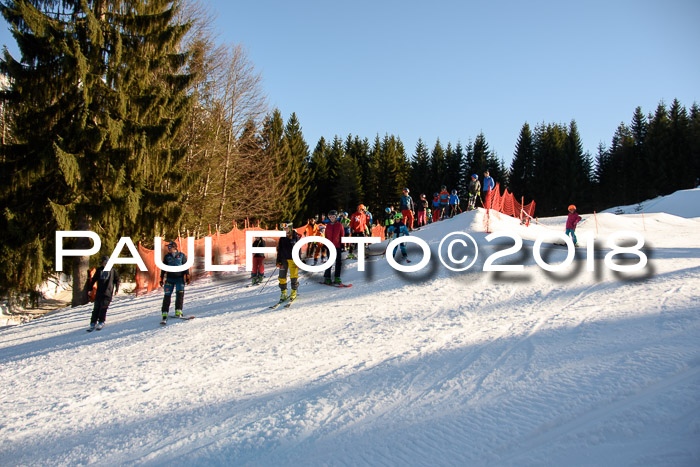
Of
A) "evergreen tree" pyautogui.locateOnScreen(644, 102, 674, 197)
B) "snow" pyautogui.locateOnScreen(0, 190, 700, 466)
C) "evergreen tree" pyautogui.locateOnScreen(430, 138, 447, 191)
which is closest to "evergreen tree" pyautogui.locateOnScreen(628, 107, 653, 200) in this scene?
"evergreen tree" pyautogui.locateOnScreen(644, 102, 674, 197)

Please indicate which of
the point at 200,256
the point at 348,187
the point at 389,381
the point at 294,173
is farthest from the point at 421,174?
the point at 389,381

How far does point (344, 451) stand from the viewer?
3723 mm

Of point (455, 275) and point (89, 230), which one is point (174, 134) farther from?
point (455, 275)

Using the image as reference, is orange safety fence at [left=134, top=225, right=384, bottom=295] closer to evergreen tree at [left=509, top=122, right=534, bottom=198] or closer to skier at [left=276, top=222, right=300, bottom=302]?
skier at [left=276, top=222, right=300, bottom=302]

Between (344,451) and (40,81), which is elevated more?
(40,81)

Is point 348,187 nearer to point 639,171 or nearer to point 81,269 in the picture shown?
point 639,171

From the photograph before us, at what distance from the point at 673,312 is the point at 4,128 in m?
28.2

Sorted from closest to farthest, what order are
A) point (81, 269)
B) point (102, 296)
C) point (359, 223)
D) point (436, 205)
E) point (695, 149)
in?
1. point (102, 296)
2. point (359, 223)
3. point (81, 269)
4. point (436, 205)
5. point (695, 149)

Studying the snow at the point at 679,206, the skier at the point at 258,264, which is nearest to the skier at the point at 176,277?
the skier at the point at 258,264

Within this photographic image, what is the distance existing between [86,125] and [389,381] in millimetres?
14843

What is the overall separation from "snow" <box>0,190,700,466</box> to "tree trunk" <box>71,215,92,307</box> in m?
5.06

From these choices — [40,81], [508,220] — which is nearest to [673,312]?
[508,220]

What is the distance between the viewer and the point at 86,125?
1453cm

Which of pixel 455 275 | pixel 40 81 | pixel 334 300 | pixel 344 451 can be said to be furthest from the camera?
pixel 40 81
